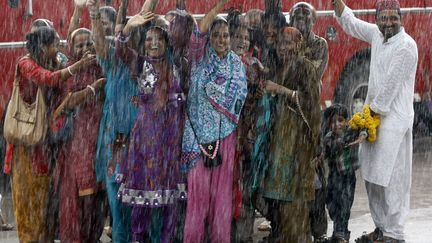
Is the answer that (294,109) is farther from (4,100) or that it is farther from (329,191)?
(4,100)

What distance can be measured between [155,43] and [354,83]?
6.67 metres

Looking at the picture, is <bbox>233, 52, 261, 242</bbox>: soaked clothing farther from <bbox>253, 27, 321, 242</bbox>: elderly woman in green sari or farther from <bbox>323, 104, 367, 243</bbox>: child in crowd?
<bbox>323, 104, 367, 243</bbox>: child in crowd

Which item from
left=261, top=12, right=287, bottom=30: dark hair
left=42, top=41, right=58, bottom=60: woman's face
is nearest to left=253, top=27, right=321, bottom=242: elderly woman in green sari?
left=261, top=12, right=287, bottom=30: dark hair

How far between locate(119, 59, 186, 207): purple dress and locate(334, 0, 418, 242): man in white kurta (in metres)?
1.68

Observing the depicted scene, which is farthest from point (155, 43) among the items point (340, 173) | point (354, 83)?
point (354, 83)

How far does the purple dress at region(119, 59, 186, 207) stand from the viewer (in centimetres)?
739

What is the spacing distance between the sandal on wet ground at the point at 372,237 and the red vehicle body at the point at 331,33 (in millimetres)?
3218

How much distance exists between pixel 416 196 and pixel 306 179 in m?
3.01

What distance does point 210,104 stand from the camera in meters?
7.47

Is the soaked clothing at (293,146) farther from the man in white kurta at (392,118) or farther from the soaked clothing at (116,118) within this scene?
the soaked clothing at (116,118)

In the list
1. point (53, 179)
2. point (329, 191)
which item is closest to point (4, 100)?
point (53, 179)

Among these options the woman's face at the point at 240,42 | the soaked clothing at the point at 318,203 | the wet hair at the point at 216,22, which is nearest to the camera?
the wet hair at the point at 216,22

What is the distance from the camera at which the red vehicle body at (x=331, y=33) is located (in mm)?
10625

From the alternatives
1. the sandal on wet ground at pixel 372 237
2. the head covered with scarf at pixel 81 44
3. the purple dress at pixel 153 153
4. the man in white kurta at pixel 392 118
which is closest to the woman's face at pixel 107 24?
the head covered with scarf at pixel 81 44
